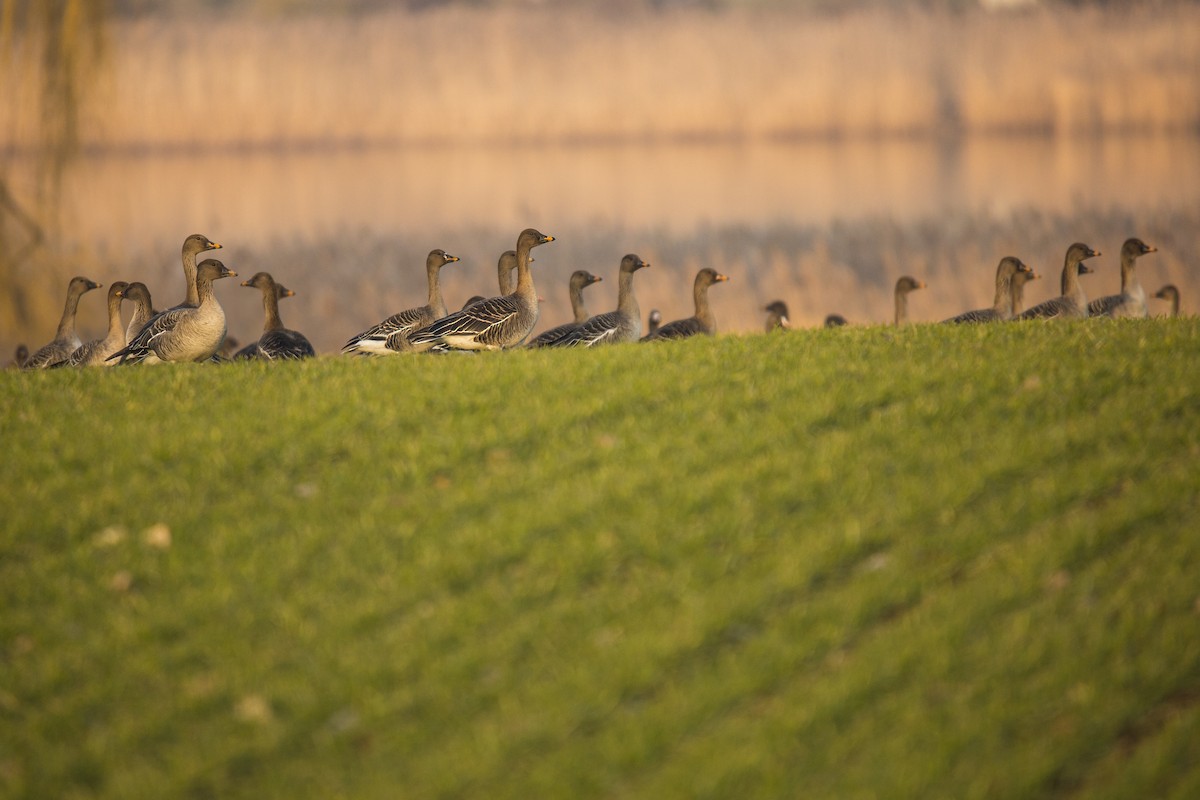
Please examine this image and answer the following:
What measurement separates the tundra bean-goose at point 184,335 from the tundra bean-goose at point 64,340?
276 centimetres

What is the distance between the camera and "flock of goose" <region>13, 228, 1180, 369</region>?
1499 cm

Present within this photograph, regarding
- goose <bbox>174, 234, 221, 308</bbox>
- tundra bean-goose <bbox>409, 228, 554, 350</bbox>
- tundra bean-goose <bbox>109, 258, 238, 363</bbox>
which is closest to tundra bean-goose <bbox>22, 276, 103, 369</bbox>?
goose <bbox>174, 234, 221, 308</bbox>

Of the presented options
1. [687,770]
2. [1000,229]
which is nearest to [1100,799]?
[687,770]

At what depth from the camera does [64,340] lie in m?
17.8

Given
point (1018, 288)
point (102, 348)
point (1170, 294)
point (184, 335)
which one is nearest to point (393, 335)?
A: point (184, 335)

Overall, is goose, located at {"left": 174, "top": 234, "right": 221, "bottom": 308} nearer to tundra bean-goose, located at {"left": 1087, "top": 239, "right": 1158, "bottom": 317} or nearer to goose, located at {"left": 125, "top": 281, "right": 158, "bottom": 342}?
goose, located at {"left": 125, "top": 281, "right": 158, "bottom": 342}

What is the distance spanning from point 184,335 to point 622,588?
9.01 metres

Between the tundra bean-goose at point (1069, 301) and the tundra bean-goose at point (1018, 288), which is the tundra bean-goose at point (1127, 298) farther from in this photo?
the tundra bean-goose at point (1018, 288)

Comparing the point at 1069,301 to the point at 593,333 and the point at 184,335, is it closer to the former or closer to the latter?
the point at 593,333

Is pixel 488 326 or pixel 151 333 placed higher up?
pixel 151 333

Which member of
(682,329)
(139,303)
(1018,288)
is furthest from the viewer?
(1018,288)

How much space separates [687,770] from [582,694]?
0.75m

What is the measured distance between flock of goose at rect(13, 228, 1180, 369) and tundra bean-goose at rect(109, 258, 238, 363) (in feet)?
0.04

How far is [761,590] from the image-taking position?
7.09m
